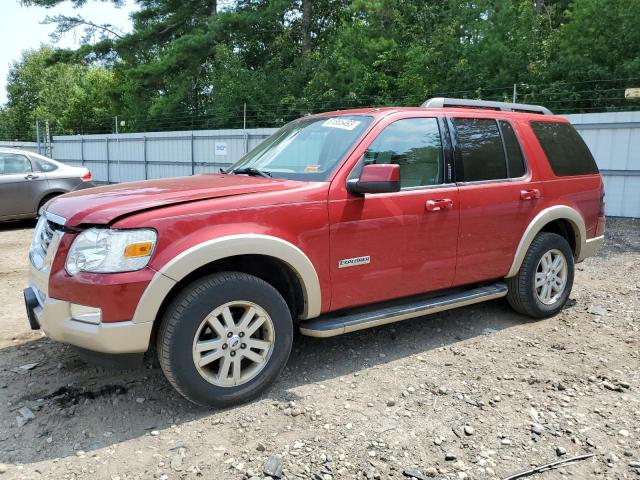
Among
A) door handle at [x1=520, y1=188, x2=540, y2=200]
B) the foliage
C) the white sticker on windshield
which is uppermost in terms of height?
the foliage

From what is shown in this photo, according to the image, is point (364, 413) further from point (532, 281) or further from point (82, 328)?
point (532, 281)

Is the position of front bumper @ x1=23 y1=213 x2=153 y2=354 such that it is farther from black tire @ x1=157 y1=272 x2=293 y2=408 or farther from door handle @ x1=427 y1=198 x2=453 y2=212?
door handle @ x1=427 y1=198 x2=453 y2=212

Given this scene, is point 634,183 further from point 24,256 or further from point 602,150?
point 24,256

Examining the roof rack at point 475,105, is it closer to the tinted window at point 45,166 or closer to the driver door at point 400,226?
the driver door at point 400,226

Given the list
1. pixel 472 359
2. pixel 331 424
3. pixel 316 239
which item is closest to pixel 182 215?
pixel 316 239

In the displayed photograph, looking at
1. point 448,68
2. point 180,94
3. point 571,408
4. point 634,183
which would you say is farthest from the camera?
point 180,94

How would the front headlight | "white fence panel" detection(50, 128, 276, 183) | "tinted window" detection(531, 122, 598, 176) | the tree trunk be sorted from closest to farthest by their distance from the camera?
the front headlight < "tinted window" detection(531, 122, 598, 176) < "white fence panel" detection(50, 128, 276, 183) < the tree trunk

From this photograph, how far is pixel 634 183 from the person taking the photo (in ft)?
31.5

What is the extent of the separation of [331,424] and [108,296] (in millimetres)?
1463

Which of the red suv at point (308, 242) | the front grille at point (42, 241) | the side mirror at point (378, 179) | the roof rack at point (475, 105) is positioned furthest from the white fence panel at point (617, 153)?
the front grille at point (42, 241)

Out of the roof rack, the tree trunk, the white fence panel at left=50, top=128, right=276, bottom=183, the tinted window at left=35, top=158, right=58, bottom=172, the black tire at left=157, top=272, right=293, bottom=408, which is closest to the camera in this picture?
the black tire at left=157, top=272, right=293, bottom=408

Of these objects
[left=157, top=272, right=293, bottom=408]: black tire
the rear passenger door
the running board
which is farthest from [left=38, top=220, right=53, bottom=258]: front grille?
the rear passenger door

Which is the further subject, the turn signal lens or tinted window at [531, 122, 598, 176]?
tinted window at [531, 122, 598, 176]

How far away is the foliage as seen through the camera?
42.2 feet
